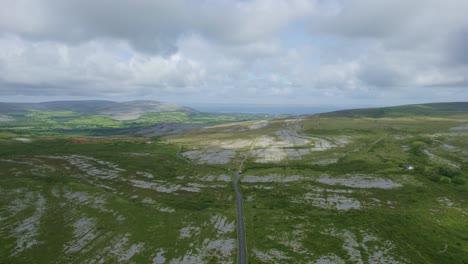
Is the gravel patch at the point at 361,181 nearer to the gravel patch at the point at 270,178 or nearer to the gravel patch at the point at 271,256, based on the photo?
the gravel patch at the point at 270,178

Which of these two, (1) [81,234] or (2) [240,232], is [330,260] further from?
(1) [81,234]

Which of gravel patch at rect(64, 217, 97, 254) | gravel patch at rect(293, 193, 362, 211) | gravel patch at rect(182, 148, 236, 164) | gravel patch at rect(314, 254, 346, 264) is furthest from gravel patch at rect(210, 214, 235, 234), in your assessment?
gravel patch at rect(182, 148, 236, 164)

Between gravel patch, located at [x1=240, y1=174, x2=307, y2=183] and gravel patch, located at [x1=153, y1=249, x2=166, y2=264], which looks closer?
gravel patch, located at [x1=153, y1=249, x2=166, y2=264]

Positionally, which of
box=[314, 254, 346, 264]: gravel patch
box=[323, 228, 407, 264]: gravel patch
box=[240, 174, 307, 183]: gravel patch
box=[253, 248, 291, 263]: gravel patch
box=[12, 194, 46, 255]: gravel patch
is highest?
box=[240, 174, 307, 183]: gravel patch

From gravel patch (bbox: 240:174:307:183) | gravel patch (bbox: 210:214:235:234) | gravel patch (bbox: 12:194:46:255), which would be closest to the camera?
gravel patch (bbox: 12:194:46:255)

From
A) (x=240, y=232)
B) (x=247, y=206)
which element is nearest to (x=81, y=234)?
(x=240, y=232)

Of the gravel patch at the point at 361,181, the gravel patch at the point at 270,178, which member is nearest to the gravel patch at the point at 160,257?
the gravel patch at the point at 270,178

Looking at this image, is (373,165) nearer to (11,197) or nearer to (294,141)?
(294,141)

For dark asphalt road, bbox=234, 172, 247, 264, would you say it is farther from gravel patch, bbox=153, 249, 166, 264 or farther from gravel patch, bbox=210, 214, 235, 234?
gravel patch, bbox=153, 249, 166, 264

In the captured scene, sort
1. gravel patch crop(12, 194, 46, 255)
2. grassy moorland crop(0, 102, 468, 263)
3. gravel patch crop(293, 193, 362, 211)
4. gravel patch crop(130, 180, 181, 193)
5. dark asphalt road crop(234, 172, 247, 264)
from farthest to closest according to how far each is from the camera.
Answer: gravel patch crop(130, 180, 181, 193) → gravel patch crop(293, 193, 362, 211) → gravel patch crop(12, 194, 46, 255) → grassy moorland crop(0, 102, 468, 263) → dark asphalt road crop(234, 172, 247, 264)
